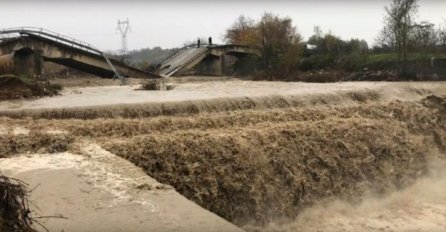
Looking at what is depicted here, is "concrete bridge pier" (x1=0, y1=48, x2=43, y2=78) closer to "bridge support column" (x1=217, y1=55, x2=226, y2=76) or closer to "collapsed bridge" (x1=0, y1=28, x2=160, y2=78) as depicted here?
"collapsed bridge" (x1=0, y1=28, x2=160, y2=78)

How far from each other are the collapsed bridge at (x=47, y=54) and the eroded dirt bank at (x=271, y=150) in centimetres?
2040

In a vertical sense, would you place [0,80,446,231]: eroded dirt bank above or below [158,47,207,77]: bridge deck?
below

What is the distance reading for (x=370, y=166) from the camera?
524 inches

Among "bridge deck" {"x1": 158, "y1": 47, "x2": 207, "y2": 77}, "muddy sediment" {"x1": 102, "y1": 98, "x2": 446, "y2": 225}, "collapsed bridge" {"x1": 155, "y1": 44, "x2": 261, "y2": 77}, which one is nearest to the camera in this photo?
"muddy sediment" {"x1": 102, "y1": 98, "x2": 446, "y2": 225}

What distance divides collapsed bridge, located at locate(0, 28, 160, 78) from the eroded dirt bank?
20.4 meters

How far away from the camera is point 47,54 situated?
34.3 m

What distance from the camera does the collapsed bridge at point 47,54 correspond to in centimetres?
3272

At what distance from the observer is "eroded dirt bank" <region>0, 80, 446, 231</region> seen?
9.91 m

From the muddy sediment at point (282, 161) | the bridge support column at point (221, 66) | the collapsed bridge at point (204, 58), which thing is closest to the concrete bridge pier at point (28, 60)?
the collapsed bridge at point (204, 58)

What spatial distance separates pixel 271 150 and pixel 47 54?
26.2 m

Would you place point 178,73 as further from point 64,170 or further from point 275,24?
point 64,170

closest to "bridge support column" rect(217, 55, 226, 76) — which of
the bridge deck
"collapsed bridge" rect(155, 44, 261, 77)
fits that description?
"collapsed bridge" rect(155, 44, 261, 77)

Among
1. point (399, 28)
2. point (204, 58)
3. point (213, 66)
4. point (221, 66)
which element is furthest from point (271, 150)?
point (213, 66)

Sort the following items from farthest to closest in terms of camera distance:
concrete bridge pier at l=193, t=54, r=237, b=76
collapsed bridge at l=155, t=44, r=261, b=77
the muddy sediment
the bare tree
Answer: concrete bridge pier at l=193, t=54, r=237, b=76 < collapsed bridge at l=155, t=44, r=261, b=77 < the bare tree < the muddy sediment
